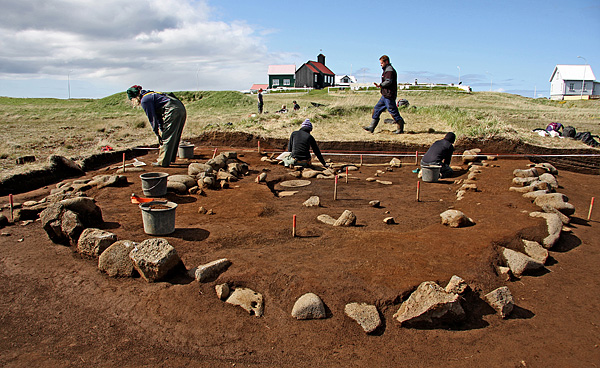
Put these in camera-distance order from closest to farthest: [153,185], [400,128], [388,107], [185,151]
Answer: [153,185] < [185,151] < [388,107] < [400,128]

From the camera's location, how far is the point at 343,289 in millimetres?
3590

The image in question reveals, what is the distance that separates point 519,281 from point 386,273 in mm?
1397

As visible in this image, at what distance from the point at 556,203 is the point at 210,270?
16.1ft

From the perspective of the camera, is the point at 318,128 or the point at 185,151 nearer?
the point at 185,151

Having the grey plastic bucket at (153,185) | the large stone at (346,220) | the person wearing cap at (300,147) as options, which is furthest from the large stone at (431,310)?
the person wearing cap at (300,147)

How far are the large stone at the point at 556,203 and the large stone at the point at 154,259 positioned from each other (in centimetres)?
508

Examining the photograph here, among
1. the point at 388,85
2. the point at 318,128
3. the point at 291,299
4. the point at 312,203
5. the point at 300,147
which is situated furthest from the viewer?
the point at 318,128

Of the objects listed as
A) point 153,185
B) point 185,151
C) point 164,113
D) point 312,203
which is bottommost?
point 312,203

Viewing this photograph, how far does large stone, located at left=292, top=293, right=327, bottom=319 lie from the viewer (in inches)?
132

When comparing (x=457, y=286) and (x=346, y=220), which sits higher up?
(x=346, y=220)

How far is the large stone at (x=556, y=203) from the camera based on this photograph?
19.1 ft

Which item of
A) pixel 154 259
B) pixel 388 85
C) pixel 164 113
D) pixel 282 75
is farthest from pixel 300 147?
pixel 282 75

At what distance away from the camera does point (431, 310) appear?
3.30 metres

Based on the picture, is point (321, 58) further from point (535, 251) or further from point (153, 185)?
point (535, 251)
